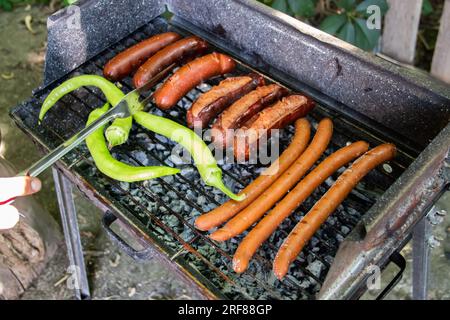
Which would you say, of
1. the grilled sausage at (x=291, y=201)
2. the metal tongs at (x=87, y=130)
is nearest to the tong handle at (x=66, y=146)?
the metal tongs at (x=87, y=130)

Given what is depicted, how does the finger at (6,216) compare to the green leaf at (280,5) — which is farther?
the green leaf at (280,5)

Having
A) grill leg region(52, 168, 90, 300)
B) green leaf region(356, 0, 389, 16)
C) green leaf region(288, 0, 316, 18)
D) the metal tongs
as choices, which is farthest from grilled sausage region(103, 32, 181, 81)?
green leaf region(356, 0, 389, 16)

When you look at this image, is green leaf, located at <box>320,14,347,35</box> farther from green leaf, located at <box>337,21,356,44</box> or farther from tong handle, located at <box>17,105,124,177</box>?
tong handle, located at <box>17,105,124,177</box>

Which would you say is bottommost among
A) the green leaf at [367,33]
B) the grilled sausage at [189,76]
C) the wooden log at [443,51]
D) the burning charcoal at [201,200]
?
the burning charcoal at [201,200]

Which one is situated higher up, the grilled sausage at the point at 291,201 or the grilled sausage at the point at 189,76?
the grilled sausage at the point at 189,76

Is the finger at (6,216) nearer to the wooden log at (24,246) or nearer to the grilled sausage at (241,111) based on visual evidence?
the grilled sausage at (241,111)

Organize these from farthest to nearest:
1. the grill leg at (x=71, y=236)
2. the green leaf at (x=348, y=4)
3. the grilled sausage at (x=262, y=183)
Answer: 1. the green leaf at (x=348, y=4)
2. the grill leg at (x=71, y=236)
3. the grilled sausage at (x=262, y=183)
